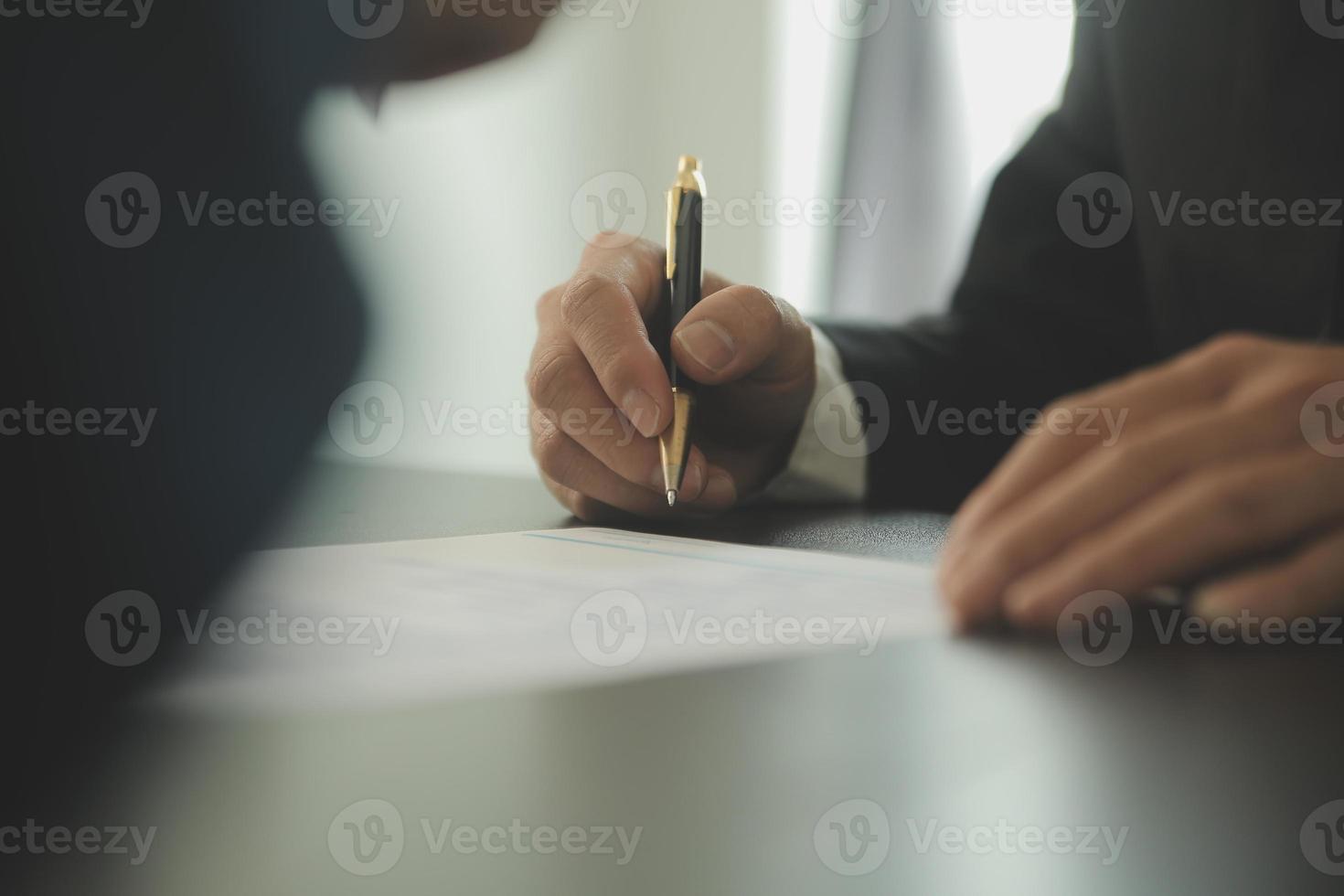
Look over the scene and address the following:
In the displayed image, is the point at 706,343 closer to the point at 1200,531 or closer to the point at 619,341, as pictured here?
the point at 619,341

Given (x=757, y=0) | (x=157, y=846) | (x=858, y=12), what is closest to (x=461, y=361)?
(x=757, y=0)

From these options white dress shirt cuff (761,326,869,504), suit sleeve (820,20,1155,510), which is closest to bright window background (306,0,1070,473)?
suit sleeve (820,20,1155,510)

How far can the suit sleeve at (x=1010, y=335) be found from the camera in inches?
23.1

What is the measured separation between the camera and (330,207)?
890 mm

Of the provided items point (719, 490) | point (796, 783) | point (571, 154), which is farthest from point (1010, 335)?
point (571, 154)

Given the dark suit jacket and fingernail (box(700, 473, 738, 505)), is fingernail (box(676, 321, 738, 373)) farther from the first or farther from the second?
the dark suit jacket

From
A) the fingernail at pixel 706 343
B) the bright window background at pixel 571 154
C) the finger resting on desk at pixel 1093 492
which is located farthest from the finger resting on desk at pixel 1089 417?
the bright window background at pixel 571 154

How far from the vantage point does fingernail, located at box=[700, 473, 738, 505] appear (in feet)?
1.57

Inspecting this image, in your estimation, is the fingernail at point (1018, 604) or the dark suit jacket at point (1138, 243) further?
the dark suit jacket at point (1138, 243)

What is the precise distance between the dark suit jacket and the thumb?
0.12m

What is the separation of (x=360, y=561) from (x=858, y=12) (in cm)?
147

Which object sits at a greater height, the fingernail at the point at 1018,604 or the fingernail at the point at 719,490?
the fingernail at the point at 1018,604

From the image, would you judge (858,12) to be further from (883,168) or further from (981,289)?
(981,289)

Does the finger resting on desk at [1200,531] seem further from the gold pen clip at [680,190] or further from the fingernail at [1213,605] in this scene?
the gold pen clip at [680,190]
